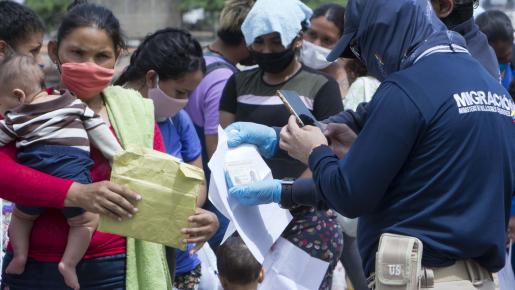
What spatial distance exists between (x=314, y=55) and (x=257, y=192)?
332 centimetres

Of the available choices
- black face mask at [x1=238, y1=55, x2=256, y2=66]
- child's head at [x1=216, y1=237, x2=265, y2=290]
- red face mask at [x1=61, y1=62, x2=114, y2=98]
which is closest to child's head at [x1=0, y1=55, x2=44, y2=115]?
red face mask at [x1=61, y1=62, x2=114, y2=98]

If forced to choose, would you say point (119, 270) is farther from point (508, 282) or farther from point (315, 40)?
point (315, 40)

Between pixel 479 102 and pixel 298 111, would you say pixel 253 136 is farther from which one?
pixel 479 102

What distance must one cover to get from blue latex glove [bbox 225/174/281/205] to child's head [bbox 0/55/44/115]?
81cm

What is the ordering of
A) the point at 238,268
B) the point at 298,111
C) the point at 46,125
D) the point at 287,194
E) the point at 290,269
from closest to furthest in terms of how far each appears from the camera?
the point at 46,125
the point at 298,111
the point at 287,194
the point at 290,269
the point at 238,268

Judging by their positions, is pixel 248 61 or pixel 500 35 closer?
pixel 248 61

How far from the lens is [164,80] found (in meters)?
4.95

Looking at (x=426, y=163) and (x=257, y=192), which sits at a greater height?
(x=426, y=163)

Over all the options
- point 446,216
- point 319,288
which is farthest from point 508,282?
point 446,216

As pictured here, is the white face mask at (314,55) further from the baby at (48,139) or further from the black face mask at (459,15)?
the baby at (48,139)

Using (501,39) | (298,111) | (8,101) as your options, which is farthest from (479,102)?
(501,39)

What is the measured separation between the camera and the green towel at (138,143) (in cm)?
380

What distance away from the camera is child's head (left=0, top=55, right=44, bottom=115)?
3701 mm

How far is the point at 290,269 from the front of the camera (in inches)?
183
